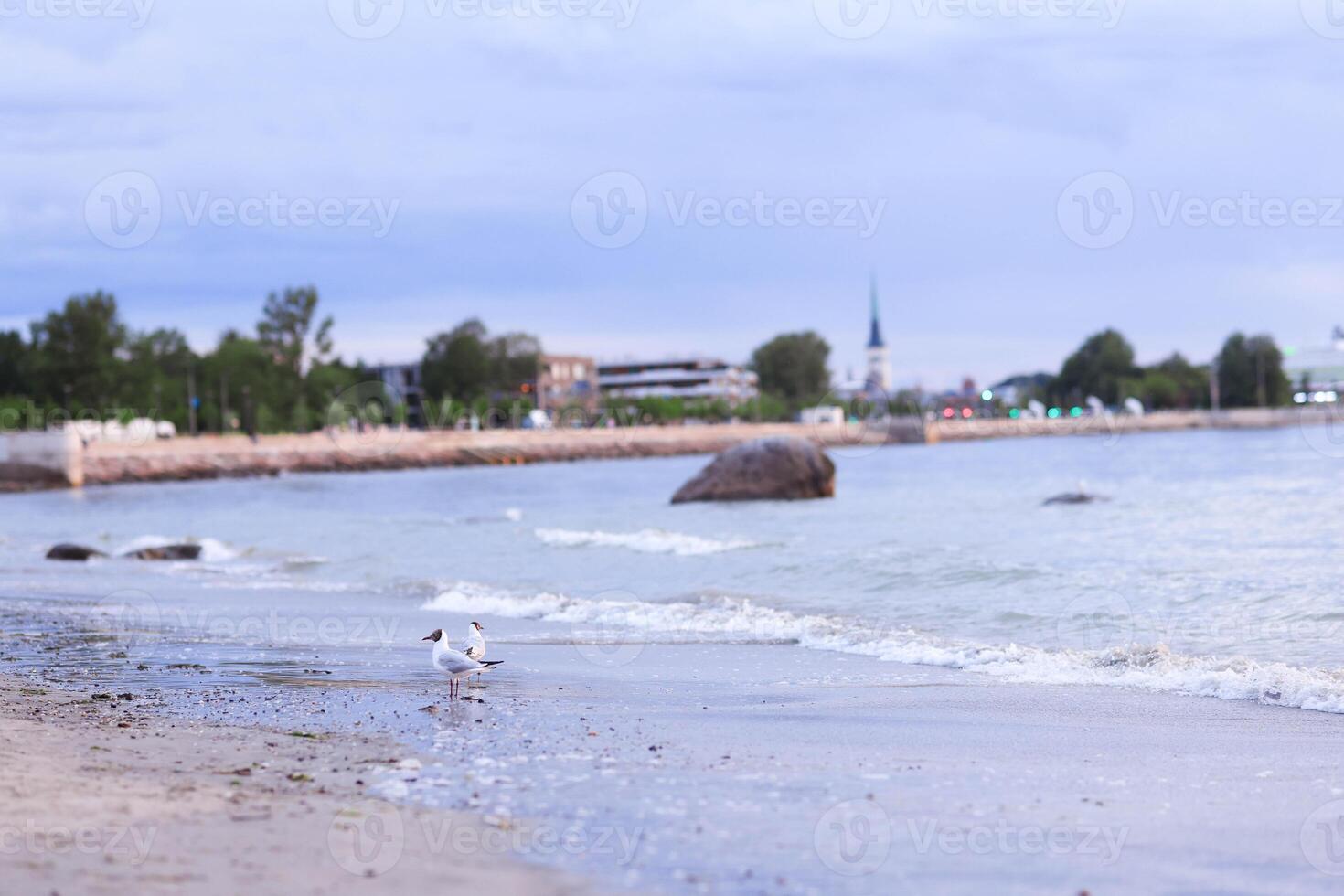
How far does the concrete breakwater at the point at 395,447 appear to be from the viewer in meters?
70.4

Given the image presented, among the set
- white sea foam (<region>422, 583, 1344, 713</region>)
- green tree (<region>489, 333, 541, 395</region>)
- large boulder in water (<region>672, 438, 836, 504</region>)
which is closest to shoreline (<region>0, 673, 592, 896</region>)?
white sea foam (<region>422, 583, 1344, 713</region>)

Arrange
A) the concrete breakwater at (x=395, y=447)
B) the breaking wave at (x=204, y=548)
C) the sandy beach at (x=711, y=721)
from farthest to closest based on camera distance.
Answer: the concrete breakwater at (x=395, y=447) < the breaking wave at (x=204, y=548) < the sandy beach at (x=711, y=721)

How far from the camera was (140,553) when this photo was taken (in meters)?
25.6

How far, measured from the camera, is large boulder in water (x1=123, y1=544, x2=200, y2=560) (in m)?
25.5

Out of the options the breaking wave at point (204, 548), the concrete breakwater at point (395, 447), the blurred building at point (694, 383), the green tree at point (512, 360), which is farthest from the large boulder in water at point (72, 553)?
the blurred building at point (694, 383)

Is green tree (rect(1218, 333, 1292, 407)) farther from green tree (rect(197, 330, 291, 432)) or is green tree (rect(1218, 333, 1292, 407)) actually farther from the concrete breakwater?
green tree (rect(197, 330, 291, 432))

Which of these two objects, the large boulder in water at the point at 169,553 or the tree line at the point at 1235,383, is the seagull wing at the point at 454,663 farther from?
the tree line at the point at 1235,383

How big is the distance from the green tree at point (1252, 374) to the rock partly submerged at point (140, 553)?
183m

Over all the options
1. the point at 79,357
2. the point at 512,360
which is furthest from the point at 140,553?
the point at 512,360

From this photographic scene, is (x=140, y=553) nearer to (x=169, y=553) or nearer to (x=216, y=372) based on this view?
(x=169, y=553)

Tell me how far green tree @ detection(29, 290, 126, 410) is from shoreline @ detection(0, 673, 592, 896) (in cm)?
10224

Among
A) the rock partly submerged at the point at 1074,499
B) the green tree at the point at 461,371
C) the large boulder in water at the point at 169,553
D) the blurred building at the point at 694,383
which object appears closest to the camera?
the large boulder in water at the point at 169,553

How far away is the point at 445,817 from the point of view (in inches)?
246

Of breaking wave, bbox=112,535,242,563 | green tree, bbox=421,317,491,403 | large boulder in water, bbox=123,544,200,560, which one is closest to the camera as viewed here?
large boulder in water, bbox=123,544,200,560
